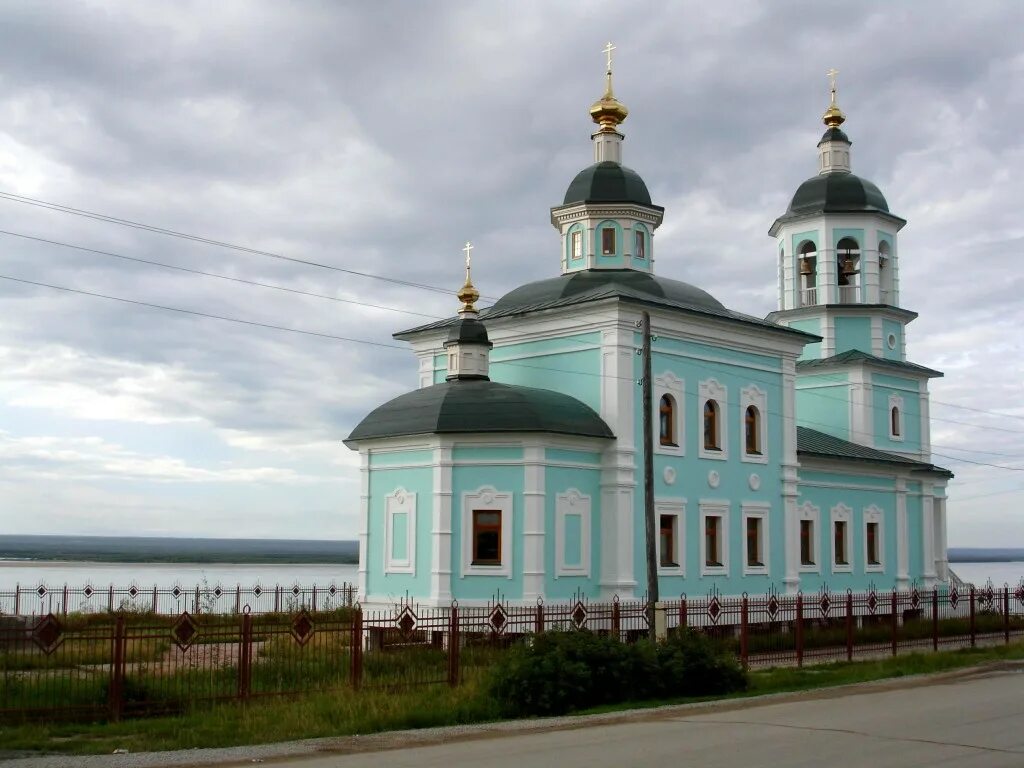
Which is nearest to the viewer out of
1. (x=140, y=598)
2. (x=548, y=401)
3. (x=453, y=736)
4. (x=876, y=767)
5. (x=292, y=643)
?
(x=876, y=767)

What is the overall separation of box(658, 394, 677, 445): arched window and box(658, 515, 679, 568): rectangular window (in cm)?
169

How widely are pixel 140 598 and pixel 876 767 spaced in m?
31.9

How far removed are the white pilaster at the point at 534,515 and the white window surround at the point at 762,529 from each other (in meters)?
6.37

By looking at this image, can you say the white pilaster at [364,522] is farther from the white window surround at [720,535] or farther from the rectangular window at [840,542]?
the rectangular window at [840,542]

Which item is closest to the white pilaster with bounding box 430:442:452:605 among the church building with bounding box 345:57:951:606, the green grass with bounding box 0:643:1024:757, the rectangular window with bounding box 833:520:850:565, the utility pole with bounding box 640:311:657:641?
the church building with bounding box 345:57:951:606

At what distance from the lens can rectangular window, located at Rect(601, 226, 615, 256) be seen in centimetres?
2992

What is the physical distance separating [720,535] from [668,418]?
308cm

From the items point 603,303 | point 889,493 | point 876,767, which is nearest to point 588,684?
point 876,767

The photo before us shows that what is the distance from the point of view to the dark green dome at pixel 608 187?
30.1 m

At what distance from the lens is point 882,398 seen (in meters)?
36.2

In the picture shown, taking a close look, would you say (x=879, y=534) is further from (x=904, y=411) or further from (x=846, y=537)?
(x=904, y=411)

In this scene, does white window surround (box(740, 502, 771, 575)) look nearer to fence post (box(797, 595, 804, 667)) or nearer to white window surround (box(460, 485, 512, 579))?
white window surround (box(460, 485, 512, 579))

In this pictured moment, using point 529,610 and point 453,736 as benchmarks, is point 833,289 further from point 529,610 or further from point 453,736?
point 453,736

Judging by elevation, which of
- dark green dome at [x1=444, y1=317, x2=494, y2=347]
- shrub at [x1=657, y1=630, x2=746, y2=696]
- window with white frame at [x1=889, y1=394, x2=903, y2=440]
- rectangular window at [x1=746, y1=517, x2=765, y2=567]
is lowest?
shrub at [x1=657, y1=630, x2=746, y2=696]
